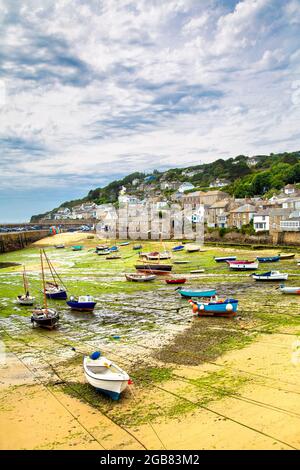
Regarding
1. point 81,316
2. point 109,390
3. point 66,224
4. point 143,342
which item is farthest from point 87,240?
point 109,390

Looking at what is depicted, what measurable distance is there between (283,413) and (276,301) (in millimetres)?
16446

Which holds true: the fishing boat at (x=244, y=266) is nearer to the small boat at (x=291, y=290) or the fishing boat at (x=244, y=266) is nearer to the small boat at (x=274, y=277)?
the small boat at (x=274, y=277)

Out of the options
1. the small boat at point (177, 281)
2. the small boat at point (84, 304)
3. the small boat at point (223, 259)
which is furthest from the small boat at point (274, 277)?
the small boat at point (84, 304)

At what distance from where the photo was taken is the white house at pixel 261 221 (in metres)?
67.3

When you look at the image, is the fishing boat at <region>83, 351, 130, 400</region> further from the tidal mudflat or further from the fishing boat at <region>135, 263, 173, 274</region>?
the fishing boat at <region>135, 263, 173, 274</region>

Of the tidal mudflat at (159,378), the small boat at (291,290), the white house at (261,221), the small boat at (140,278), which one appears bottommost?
the tidal mudflat at (159,378)

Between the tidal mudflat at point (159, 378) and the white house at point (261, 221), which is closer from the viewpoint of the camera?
the tidal mudflat at point (159, 378)

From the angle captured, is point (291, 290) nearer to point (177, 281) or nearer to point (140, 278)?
point (177, 281)

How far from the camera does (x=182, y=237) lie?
270ft

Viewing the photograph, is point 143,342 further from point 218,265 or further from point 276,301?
point 218,265

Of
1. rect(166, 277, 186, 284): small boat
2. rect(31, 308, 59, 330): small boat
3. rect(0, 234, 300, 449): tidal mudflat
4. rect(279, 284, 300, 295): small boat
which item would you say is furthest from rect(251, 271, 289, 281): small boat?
rect(31, 308, 59, 330): small boat

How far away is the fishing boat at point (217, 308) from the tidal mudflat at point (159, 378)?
64 cm

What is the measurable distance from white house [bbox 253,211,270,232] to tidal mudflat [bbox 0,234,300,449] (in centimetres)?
3900

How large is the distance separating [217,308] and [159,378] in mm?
9644
